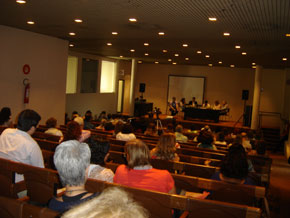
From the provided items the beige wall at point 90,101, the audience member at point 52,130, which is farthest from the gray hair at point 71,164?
the beige wall at point 90,101

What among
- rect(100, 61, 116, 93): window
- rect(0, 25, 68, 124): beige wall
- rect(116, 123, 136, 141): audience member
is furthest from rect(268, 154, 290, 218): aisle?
rect(100, 61, 116, 93): window

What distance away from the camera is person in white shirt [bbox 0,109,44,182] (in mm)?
3131

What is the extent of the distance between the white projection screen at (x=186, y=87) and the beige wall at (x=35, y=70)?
1089cm

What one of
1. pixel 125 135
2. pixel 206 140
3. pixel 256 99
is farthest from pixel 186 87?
pixel 125 135

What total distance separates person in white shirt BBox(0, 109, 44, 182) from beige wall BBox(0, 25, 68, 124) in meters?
6.64

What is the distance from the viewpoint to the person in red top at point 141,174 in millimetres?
2912

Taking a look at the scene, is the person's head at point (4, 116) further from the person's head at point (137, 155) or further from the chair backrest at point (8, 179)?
the person's head at point (137, 155)

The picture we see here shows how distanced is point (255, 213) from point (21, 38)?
9188mm

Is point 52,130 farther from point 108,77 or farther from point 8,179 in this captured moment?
point 108,77

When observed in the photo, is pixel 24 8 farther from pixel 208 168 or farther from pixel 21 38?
pixel 208 168

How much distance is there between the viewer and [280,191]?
24.3 feet

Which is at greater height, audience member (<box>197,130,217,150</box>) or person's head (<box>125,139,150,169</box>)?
person's head (<box>125,139,150,169</box>)

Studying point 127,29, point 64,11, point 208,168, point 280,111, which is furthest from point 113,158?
point 280,111

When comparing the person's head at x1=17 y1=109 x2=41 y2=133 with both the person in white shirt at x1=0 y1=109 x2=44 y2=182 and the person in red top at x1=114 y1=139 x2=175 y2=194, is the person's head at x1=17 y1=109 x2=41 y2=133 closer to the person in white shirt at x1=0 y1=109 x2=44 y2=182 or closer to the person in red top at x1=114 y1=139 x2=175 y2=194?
the person in white shirt at x1=0 y1=109 x2=44 y2=182
